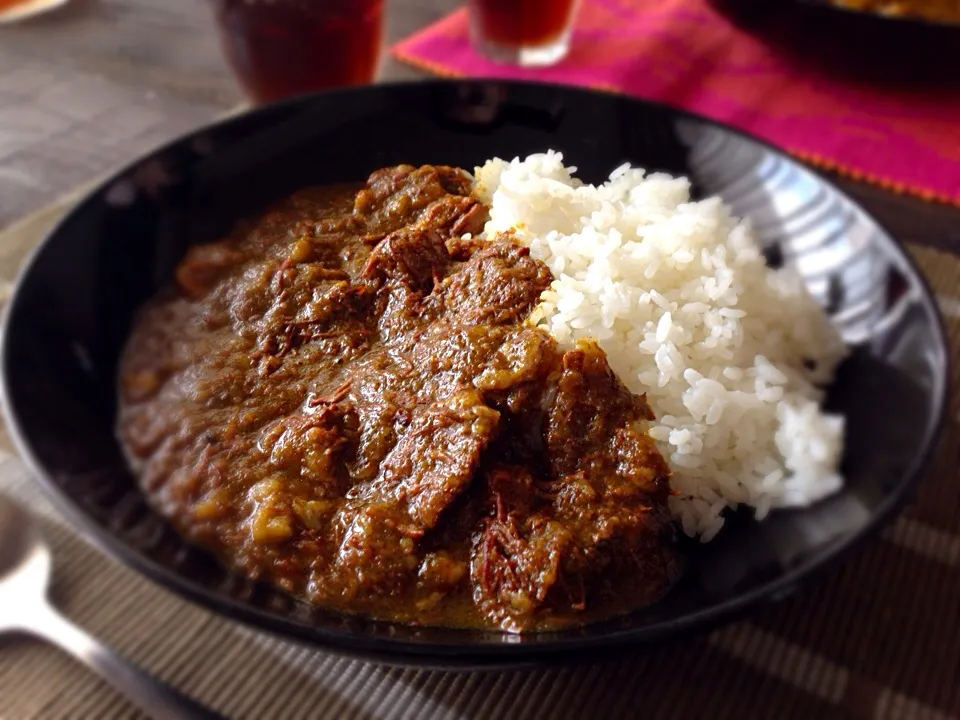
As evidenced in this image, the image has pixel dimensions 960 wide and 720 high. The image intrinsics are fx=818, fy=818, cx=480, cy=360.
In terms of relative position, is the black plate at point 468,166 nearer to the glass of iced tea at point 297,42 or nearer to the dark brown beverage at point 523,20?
the glass of iced tea at point 297,42

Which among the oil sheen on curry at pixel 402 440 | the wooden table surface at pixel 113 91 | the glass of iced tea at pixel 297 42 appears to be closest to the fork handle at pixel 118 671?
the oil sheen on curry at pixel 402 440

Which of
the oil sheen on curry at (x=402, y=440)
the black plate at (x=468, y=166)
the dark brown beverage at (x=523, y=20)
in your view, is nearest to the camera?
the black plate at (x=468, y=166)

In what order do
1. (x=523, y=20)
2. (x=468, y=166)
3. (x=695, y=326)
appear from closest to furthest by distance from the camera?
1. (x=695, y=326)
2. (x=468, y=166)
3. (x=523, y=20)

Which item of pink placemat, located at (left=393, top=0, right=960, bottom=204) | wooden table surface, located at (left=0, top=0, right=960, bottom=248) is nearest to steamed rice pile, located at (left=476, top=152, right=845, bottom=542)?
wooden table surface, located at (left=0, top=0, right=960, bottom=248)

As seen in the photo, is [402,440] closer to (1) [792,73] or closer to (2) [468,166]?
(2) [468,166]

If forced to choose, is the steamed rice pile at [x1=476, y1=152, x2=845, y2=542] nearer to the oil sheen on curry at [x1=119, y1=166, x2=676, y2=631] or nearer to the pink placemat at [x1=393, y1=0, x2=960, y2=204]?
the oil sheen on curry at [x1=119, y1=166, x2=676, y2=631]

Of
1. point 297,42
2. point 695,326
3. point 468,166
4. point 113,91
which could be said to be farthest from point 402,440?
point 113,91
